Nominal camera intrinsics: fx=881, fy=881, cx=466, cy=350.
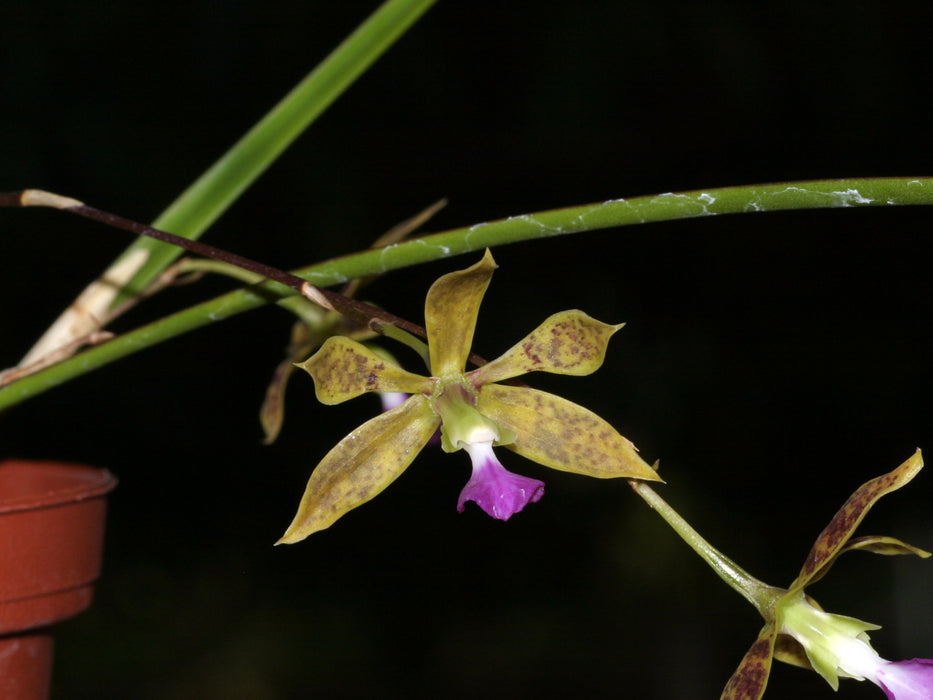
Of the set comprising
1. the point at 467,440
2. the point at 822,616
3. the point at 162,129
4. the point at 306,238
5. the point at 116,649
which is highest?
the point at 162,129

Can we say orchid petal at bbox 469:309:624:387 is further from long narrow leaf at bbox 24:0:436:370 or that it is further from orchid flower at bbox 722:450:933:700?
long narrow leaf at bbox 24:0:436:370

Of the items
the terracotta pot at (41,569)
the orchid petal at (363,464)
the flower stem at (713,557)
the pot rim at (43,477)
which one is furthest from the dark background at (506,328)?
the flower stem at (713,557)

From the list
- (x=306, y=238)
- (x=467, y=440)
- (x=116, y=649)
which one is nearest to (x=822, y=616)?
(x=467, y=440)

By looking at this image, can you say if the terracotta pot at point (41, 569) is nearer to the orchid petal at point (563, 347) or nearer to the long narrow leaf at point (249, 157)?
the long narrow leaf at point (249, 157)

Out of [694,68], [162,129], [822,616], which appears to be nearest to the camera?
[822,616]

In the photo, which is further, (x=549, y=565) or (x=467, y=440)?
(x=549, y=565)

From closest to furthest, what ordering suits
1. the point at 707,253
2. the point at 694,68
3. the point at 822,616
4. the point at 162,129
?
the point at 822,616
the point at 162,129
the point at 694,68
the point at 707,253

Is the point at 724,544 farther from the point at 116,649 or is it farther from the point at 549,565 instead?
the point at 116,649

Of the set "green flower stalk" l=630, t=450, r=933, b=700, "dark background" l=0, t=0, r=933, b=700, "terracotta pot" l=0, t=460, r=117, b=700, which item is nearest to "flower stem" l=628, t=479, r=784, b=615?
"green flower stalk" l=630, t=450, r=933, b=700
